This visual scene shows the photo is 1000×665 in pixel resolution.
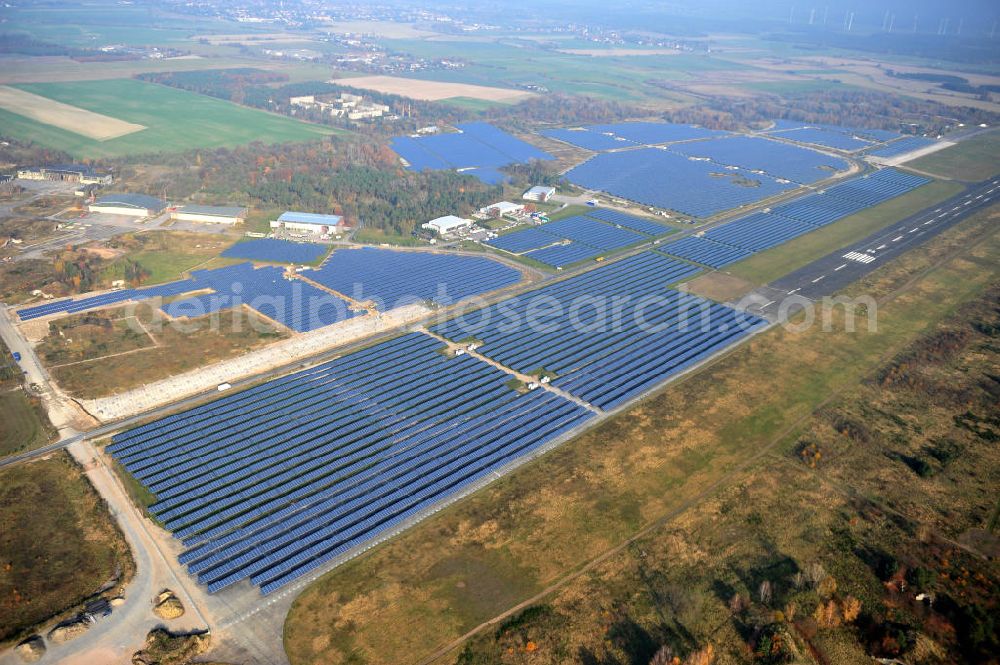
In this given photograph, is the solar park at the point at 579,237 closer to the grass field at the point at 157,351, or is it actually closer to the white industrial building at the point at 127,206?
the grass field at the point at 157,351

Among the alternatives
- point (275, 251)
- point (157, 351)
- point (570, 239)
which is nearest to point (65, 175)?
point (275, 251)

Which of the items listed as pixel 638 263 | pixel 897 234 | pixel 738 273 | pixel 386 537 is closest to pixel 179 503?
pixel 386 537

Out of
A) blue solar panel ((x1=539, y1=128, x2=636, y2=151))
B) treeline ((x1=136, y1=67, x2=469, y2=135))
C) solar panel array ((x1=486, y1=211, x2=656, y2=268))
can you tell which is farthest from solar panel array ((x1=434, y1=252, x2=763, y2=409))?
treeline ((x1=136, y1=67, x2=469, y2=135))

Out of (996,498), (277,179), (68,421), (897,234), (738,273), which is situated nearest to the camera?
(996,498)

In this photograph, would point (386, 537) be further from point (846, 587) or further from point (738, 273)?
point (738, 273)

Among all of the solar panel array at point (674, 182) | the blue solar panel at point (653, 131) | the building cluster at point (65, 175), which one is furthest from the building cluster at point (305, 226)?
the blue solar panel at point (653, 131)

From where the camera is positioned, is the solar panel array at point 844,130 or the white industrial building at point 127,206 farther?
the solar panel array at point 844,130

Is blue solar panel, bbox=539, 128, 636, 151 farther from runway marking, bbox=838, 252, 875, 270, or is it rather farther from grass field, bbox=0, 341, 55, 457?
grass field, bbox=0, 341, 55, 457
